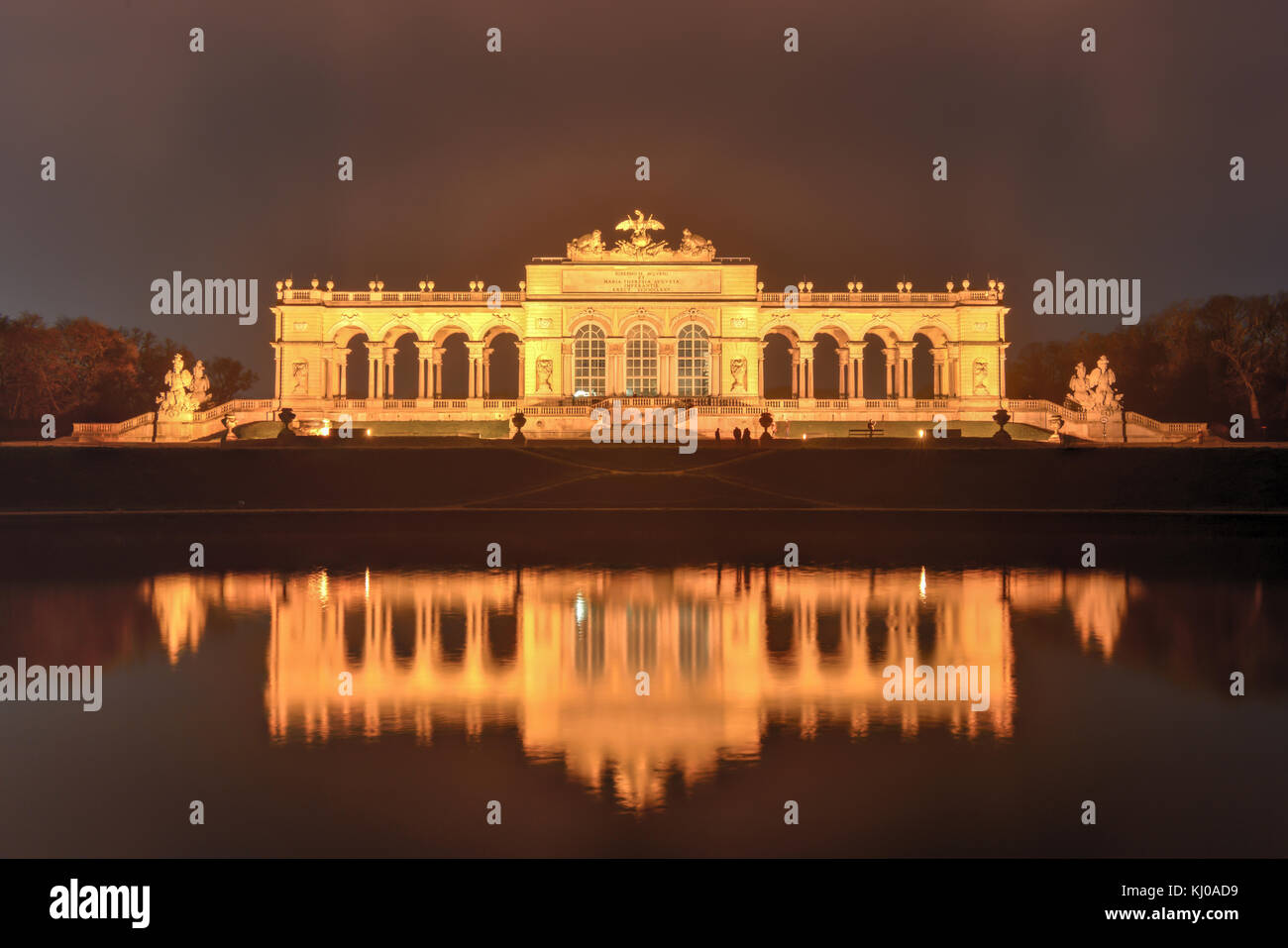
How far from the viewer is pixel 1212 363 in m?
61.5

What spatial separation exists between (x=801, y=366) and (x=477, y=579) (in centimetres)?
5351

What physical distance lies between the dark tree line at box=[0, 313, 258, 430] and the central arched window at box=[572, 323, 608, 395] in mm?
22044

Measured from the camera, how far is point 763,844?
859 centimetres

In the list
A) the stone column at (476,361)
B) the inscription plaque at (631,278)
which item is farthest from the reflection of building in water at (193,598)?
the stone column at (476,361)

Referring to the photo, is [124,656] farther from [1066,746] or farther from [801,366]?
[801,366]

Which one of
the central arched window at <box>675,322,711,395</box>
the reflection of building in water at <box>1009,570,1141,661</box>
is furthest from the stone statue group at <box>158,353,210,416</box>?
the reflection of building in water at <box>1009,570,1141,661</box>

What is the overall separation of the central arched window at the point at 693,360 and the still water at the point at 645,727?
5320 centimetres

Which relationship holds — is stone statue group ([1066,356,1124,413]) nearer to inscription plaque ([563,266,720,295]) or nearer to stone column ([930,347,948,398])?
stone column ([930,347,948,398])

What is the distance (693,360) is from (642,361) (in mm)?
3177

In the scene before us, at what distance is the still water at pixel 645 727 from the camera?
890cm

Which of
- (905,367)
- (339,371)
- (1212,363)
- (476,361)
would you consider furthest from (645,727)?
(339,371)

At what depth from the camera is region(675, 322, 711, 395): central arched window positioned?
7162 cm

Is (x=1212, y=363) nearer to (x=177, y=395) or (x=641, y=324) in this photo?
(x=641, y=324)

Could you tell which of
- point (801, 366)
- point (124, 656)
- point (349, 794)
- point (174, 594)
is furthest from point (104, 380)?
point (349, 794)
